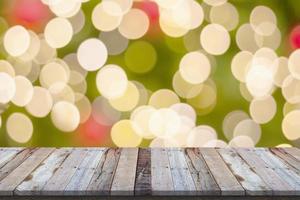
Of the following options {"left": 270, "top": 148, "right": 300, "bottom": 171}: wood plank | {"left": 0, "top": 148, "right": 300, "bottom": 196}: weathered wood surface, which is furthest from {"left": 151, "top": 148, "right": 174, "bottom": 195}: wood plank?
{"left": 270, "top": 148, "right": 300, "bottom": 171}: wood plank

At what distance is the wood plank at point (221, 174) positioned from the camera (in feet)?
8.52

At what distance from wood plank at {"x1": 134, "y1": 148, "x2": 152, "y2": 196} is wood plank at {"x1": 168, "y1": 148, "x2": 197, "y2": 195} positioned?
10cm

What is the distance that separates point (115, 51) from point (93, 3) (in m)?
0.34

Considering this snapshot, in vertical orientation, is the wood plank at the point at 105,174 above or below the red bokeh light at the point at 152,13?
below

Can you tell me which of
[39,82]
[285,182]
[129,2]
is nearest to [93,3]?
[129,2]

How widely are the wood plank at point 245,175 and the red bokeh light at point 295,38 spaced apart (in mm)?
978

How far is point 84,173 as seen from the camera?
9.55 ft

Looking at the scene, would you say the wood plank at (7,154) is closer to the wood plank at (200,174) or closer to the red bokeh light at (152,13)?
the wood plank at (200,174)

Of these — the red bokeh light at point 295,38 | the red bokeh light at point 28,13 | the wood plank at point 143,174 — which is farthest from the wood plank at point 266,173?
the red bokeh light at point 28,13

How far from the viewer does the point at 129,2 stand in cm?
436

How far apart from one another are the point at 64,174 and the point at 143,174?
1.05ft

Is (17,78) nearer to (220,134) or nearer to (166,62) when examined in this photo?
(166,62)

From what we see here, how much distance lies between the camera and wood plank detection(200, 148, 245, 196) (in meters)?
2.60

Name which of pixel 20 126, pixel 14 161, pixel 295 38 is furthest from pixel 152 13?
pixel 14 161
